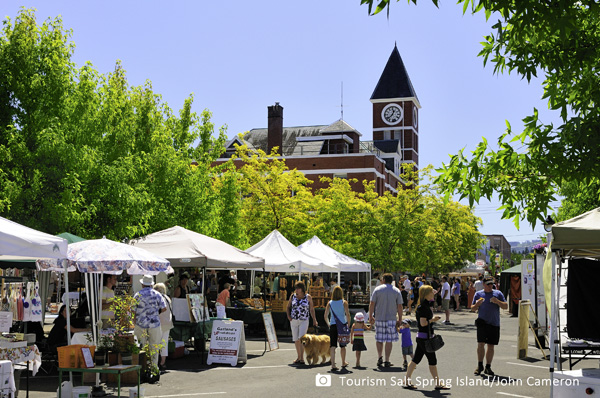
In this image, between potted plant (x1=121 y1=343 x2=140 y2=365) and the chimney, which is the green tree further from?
the chimney

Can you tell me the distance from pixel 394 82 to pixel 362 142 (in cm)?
1329

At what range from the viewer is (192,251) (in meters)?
15.5

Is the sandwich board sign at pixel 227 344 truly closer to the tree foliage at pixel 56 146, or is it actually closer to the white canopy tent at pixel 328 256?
the tree foliage at pixel 56 146

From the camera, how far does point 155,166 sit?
26.2m

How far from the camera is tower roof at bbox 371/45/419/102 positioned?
90.6 m

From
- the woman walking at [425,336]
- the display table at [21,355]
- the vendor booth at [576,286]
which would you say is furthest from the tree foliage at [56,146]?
the vendor booth at [576,286]

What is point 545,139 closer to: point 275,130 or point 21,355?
point 21,355

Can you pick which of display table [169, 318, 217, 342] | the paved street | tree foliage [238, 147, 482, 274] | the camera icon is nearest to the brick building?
tree foliage [238, 147, 482, 274]

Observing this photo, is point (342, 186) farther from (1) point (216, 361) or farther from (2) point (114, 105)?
(1) point (216, 361)

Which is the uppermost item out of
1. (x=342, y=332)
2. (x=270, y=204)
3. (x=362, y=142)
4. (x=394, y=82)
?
(x=394, y=82)

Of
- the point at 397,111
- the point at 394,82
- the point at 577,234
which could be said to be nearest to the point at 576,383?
the point at 577,234

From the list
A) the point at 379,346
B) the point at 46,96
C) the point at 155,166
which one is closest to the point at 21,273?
the point at 155,166

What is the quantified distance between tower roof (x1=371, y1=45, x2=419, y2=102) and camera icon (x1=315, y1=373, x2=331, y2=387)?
80.1 meters

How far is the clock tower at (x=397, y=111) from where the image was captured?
297 ft
